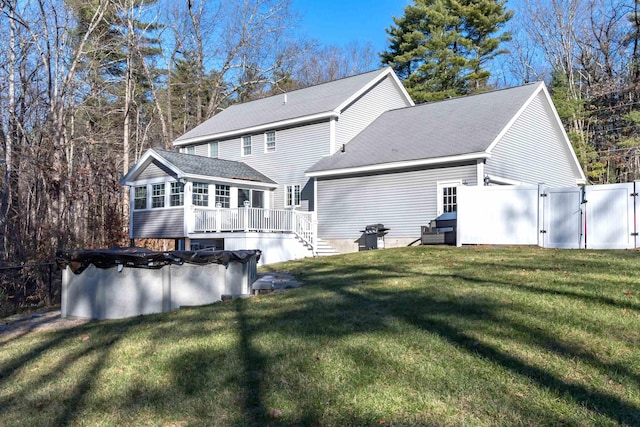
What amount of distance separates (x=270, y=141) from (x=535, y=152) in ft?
35.3

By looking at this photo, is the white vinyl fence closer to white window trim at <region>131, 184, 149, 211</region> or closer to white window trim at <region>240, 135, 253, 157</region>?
white window trim at <region>240, 135, 253, 157</region>

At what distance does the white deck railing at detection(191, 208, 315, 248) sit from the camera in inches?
711

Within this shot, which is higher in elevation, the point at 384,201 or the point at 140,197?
the point at 140,197

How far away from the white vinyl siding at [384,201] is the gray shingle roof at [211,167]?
3.29 meters

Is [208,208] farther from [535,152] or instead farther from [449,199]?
[535,152]

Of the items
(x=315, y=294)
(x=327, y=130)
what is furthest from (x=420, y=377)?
(x=327, y=130)

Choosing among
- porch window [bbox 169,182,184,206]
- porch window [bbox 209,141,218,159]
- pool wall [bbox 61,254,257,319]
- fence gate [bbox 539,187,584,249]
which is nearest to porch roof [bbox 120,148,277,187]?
porch window [bbox 169,182,184,206]

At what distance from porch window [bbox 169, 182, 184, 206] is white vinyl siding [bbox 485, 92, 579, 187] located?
10.8 meters

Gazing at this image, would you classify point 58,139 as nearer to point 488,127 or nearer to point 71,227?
point 71,227

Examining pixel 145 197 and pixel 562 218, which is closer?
pixel 562 218

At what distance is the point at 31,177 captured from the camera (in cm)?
1972

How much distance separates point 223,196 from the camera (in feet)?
68.5

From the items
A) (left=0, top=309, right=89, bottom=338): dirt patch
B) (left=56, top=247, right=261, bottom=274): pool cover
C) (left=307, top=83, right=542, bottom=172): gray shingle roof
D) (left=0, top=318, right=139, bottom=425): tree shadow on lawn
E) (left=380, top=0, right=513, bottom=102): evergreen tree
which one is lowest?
(left=0, top=309, right=89, bottom=338): dirt patch

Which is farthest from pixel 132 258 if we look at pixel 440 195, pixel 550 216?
pixel 440 195
